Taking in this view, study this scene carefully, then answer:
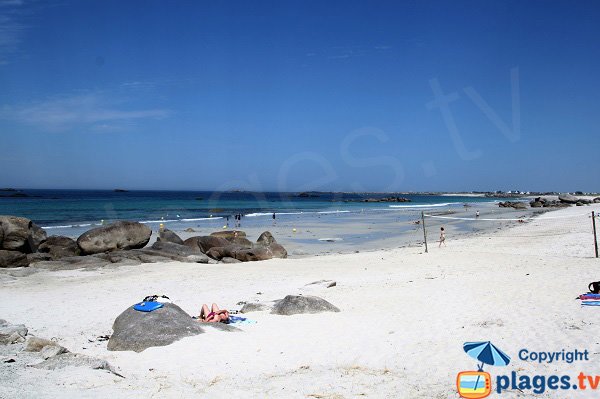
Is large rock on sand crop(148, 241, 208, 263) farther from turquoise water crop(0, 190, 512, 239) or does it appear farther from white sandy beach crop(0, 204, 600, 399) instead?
turquoise water crop(0, 190, 512, 239)

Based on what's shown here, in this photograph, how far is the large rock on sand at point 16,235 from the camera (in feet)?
59.7

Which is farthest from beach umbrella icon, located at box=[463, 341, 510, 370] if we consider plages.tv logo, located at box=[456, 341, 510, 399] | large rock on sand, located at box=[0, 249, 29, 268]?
large rock on sand, located at box=[0, 249, 29, 268]

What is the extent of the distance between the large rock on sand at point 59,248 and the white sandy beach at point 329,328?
4.14m

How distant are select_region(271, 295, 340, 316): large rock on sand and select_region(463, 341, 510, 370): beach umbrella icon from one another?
11.8 ft

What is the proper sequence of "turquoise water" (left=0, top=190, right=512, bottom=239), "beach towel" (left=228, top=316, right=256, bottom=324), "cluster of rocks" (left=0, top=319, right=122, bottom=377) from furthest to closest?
"turquoise water" (left=0, top=190, right=512, bottom=239) → "beach towel" (left=228, top=316, right=256, bottom=324) → "cluster of rocks" (left=0, top=319, right=122, bottom=377)

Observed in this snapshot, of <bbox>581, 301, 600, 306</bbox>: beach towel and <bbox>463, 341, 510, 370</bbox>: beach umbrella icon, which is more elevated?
<bbox>463, 341, 510, 370</bbox>: beach umbrella icon

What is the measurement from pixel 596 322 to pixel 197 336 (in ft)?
22.2

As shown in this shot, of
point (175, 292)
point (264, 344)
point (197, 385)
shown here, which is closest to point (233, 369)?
point (197, 385)

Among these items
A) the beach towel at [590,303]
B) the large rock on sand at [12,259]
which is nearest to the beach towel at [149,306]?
the beach towel at [590,303]

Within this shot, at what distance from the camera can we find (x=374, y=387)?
538 centimetres

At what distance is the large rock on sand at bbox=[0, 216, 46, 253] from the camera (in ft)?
59.7

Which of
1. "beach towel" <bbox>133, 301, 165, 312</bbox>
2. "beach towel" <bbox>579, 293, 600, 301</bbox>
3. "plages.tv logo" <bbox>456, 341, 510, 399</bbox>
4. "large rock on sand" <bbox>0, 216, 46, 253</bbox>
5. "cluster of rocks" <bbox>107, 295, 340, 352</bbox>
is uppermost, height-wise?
"large rock on sand" <bbox>0, 216, 46, 253</bbox>

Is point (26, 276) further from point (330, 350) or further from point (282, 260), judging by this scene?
point (330, 350)

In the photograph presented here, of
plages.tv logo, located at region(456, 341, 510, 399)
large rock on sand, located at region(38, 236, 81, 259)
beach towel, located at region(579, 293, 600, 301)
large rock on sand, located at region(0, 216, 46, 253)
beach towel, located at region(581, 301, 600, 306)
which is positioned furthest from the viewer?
large rock on sand, located at region(38, 236, 81, 259)
